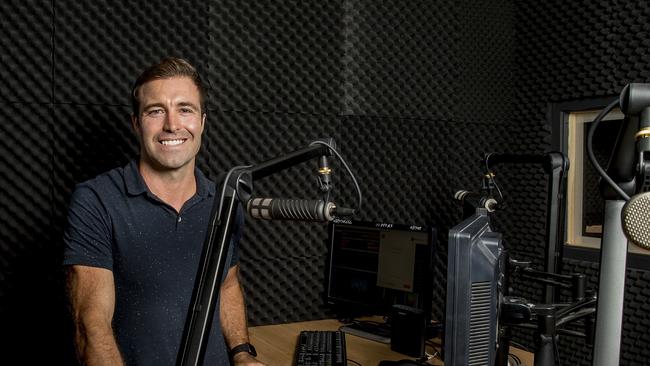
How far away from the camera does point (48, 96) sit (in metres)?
2.05

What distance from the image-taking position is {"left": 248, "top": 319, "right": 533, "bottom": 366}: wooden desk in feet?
6.56

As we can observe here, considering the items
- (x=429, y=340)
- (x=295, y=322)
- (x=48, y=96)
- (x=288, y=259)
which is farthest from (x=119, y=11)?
(x=429, y=340)

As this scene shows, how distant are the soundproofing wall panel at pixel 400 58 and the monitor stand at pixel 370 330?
100 cm

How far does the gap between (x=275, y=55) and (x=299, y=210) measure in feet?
5.72

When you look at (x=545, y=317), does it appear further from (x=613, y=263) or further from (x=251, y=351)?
(x=251, y=351)

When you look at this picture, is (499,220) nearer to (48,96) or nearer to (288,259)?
(288,259)

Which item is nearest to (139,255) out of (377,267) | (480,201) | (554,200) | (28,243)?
(28,243)

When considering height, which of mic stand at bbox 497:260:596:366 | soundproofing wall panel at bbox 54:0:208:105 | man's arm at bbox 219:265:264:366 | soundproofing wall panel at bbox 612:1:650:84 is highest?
soundproofing wall panel at bbox 612:1:650:84

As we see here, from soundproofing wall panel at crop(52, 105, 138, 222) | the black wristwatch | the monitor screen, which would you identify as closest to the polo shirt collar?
soundproofing wall panel at crop(52, 105, 138, 222)

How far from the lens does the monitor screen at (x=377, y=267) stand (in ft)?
7.13

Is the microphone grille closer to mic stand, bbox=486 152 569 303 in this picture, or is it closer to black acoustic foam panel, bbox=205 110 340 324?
mic stand, bbox=486 152 569 303

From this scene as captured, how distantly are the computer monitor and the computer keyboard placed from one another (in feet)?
3.11

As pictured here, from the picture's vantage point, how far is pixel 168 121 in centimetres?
167

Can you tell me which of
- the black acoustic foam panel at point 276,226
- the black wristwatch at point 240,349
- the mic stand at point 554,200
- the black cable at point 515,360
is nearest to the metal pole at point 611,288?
the black cable at point 515,360
